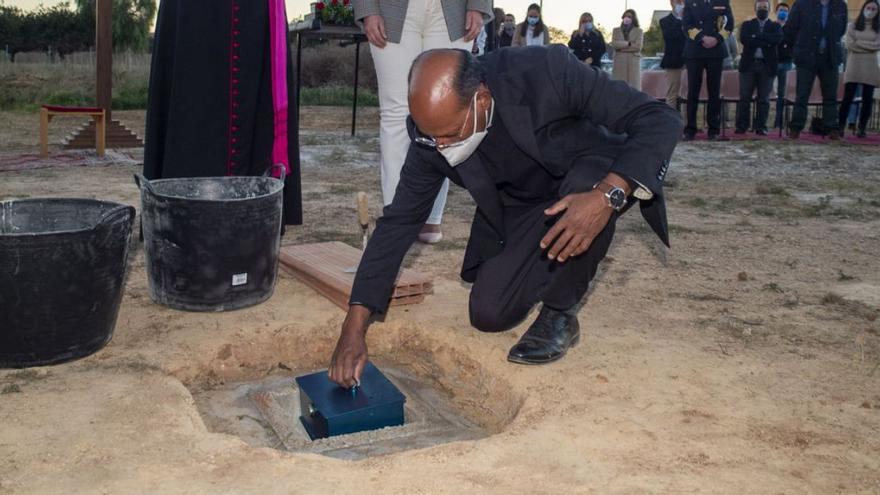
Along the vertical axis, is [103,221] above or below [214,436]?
above

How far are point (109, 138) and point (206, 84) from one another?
20.4 feet

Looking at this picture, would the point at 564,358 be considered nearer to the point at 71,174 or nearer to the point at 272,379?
the point at 272,379

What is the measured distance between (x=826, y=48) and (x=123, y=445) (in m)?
11.1

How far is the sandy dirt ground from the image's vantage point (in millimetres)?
2533

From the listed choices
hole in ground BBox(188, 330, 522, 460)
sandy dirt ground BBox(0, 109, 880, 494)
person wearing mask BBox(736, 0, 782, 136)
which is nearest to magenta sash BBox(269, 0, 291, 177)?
sandy dirt ground BBox(0, 109, 880, 494)

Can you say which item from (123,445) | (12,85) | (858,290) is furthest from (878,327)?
(12,85)

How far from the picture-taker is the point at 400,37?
4820 mm

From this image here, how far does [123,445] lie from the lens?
268 centimetres

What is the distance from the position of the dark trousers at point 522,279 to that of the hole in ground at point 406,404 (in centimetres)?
25

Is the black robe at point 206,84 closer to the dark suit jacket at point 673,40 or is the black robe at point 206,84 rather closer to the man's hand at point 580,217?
the man's hand at point 580,217

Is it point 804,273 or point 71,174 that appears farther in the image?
point 71,174

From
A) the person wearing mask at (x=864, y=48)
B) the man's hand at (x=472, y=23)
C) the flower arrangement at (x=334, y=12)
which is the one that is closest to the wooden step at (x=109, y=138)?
the flower arrangement at (x=334, y=12)

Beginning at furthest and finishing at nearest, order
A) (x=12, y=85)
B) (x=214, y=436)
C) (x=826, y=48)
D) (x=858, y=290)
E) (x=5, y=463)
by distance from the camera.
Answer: (x=12, y=85) → (x=826, y=48) → (x=858, y=290) → (x=214, y=436) → (x=5, y=463)

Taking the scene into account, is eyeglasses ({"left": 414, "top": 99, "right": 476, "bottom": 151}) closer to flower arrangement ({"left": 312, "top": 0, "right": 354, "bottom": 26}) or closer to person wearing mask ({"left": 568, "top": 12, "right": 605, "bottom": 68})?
flower arrangement ({"left": 312, "top": 0, "right": 354, "bottom": 26})
